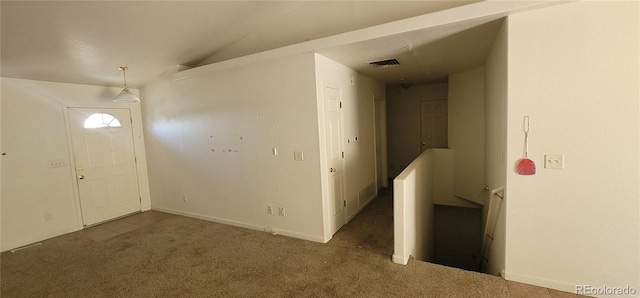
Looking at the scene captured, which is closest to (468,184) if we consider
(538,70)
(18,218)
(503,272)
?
(503,272)

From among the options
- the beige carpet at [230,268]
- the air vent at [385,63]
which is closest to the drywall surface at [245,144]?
the beige carpet at [230,268]

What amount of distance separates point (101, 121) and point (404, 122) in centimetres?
599

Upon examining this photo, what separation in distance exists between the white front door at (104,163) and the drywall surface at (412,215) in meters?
4.77

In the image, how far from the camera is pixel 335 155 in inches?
141

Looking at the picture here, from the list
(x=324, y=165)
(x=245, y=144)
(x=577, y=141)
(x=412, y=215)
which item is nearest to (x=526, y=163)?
(x=577, y=141)

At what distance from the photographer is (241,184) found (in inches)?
152

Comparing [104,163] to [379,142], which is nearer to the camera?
[104,163]

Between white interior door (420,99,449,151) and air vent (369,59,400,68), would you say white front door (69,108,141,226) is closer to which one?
air vent (369,59,400,68)

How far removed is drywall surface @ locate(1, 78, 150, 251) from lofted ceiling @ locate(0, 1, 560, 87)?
284 mm

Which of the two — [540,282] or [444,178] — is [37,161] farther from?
[444,178]

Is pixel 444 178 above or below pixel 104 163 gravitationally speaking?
below

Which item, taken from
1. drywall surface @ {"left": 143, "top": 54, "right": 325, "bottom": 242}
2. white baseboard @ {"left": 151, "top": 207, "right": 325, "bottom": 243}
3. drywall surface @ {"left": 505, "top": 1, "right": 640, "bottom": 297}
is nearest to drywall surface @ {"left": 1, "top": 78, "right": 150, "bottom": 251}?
drywall surface @ {"left": 143, "top": 54, "right": 325, "bottom": 242}

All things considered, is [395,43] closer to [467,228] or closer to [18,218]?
[467,228]

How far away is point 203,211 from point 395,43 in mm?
3717
